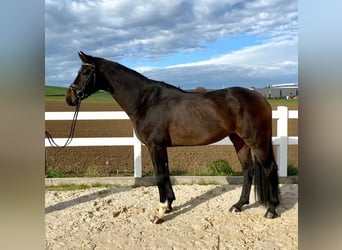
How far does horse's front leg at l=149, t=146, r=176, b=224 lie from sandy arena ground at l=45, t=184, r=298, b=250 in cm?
14

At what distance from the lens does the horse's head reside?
344cm

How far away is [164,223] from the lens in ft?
11.2

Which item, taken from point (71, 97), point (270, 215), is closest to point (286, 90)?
point (270, 215)

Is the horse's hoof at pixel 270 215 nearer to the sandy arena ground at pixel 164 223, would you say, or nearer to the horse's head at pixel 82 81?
the sandy arena ground at pixel 164 223

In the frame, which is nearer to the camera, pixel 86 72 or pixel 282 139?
pixel 86 72

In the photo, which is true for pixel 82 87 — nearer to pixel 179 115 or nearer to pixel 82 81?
pixel 82 81

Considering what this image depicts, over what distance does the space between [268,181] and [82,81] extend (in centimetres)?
235

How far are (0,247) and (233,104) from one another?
10.3 ft

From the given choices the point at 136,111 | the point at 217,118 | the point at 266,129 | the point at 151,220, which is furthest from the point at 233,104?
the point at 151,220

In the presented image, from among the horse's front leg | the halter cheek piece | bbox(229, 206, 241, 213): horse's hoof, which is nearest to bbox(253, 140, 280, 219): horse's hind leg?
bbox(229, 206, 241, 213): horse's hoof

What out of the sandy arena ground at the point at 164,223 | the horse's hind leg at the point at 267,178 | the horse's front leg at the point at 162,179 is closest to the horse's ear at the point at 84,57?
the horse's front leg at the point at 162,179

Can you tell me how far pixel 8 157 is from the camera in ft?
1.93

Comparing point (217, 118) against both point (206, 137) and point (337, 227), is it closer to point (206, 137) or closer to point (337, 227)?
point (206, 137)

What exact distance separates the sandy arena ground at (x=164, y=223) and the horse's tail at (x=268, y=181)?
0.22 metres
